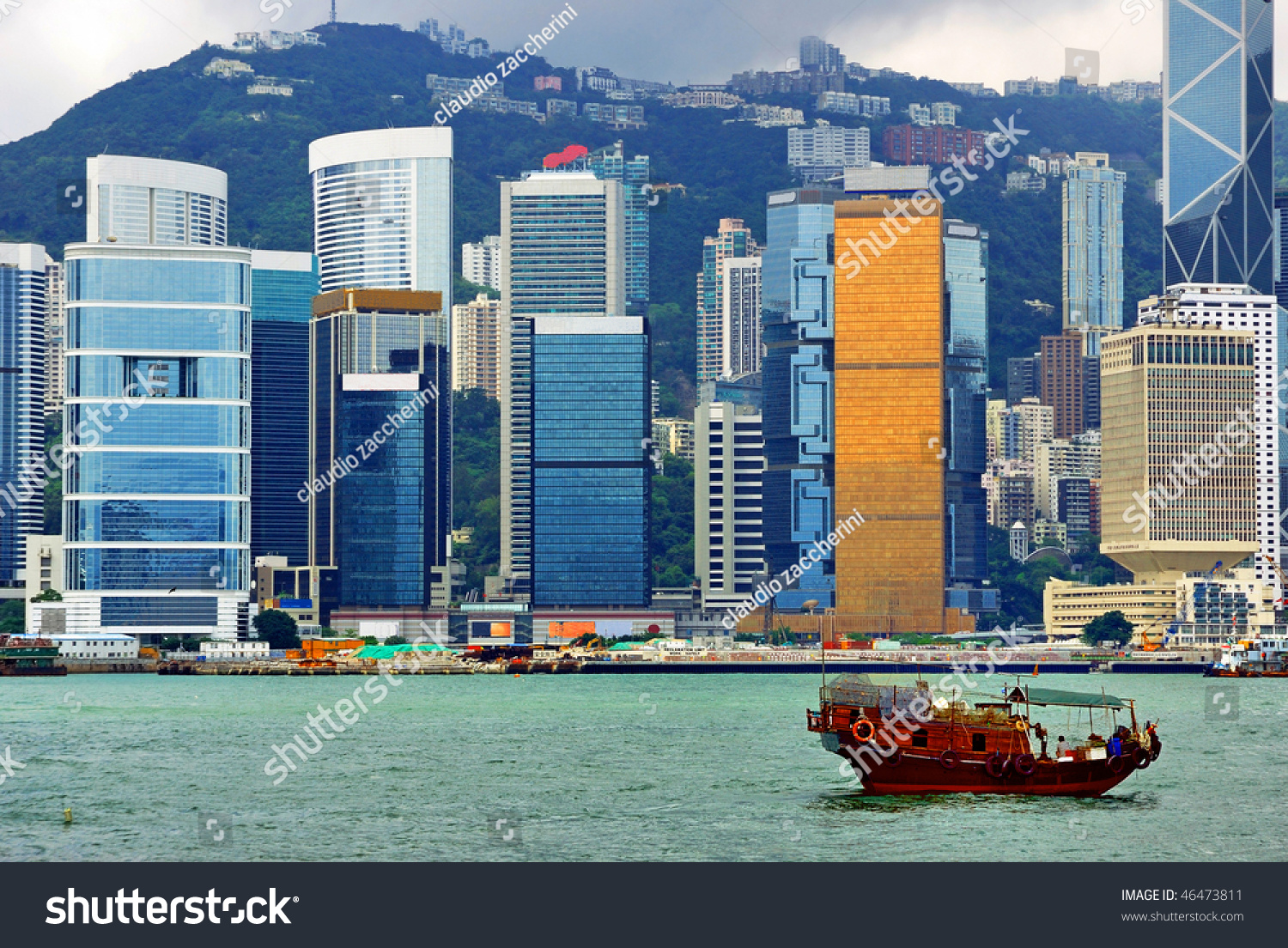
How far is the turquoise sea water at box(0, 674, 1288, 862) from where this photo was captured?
56344 mm

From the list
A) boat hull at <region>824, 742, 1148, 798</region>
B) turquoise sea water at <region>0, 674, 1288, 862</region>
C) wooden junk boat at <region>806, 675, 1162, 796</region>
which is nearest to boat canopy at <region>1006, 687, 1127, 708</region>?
wooden junk boat at <region>806, 675, 1162, 796</region>

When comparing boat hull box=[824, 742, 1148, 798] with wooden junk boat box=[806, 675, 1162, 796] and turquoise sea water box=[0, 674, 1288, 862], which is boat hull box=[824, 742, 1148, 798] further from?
turquoise sea water box=[0, 674, 1288, 862]

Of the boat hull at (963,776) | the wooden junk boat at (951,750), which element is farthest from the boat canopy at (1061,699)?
the boat hull at (963,776)

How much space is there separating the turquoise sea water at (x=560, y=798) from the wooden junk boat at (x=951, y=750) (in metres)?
0.92

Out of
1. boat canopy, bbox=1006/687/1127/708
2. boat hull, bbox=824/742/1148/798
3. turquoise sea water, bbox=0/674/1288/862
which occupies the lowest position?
turquoise sea water, bbox=0/674/1288/862

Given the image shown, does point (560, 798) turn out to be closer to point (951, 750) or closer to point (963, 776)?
point (951, 750)

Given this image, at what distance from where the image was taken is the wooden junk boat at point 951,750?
214 ft

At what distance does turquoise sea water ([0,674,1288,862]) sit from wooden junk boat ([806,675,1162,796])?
922 mm

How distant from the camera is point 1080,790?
6625 centimetres

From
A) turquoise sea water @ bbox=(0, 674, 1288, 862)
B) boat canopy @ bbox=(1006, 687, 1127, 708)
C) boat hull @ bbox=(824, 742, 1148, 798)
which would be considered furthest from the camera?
boat canopy @ bbox=(1006, 687, 1127, 708)

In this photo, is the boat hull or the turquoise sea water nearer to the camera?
the turquoise sea water
